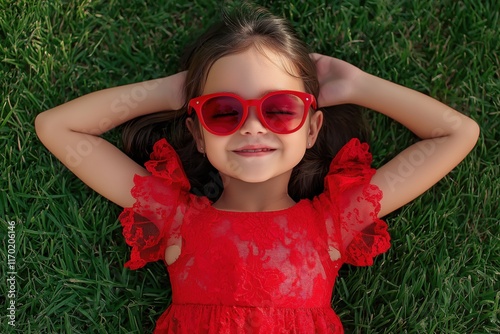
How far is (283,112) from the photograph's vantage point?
243 centimetres

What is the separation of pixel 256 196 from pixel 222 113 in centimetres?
41

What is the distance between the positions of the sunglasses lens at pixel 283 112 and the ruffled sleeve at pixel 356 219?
34 centimetres

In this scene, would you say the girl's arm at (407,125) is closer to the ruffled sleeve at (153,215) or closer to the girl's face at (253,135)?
the girl's face at (253,135)

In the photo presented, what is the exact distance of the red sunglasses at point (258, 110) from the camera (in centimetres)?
241

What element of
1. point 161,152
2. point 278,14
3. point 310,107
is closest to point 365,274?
point 310,107

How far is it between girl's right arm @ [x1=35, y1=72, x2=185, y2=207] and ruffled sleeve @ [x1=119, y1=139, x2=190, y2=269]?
0.08m

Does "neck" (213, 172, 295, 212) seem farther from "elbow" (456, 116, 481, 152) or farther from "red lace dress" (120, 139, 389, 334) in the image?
"elbow" (456, 116, 481, 152)

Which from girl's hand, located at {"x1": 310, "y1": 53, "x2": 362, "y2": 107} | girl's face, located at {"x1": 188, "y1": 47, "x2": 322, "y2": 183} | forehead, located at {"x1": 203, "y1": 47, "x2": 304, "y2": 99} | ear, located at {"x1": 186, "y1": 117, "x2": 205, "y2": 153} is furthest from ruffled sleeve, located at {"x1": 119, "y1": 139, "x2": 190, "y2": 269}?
girl's hand, located at {"x1": 310, "y1": 53, "x2": 362, "y2": 107}

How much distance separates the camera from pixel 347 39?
117 inches

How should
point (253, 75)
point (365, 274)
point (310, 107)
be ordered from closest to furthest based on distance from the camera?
point (253, 75)
point (310, 107)
point (365, 274)

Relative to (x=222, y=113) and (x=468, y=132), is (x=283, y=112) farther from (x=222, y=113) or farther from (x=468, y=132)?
(x=468, y=132)

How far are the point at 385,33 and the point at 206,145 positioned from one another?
103cm

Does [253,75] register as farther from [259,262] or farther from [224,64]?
[259,262]

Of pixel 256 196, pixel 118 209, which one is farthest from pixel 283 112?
pixel 118 209
